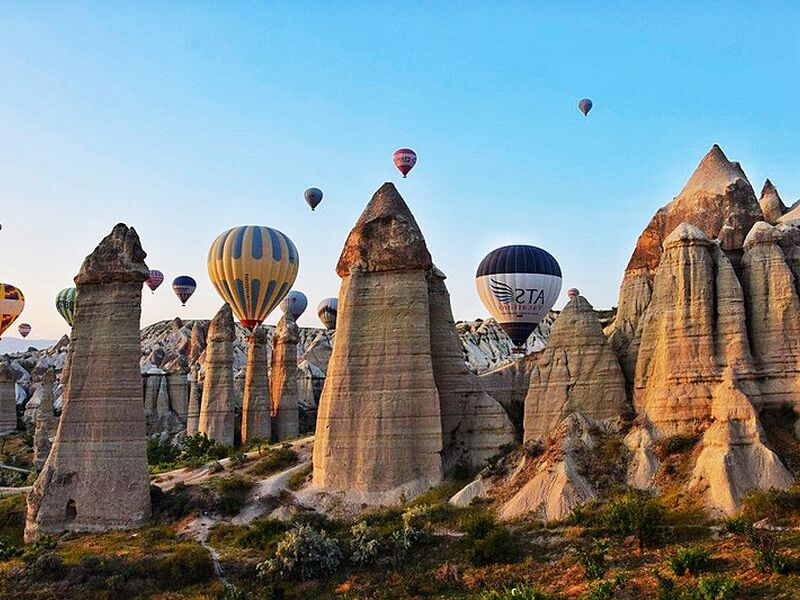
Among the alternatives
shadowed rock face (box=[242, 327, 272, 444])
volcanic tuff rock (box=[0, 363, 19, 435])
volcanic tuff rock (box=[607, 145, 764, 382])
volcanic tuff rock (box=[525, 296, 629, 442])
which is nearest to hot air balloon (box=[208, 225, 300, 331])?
shadowed rock face (box=[242, 327, 272, 444])

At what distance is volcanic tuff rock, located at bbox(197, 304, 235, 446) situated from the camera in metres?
48.5

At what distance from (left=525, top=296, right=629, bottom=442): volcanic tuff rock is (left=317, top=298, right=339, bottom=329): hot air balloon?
79.4 m

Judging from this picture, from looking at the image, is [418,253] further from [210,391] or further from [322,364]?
[322,364]

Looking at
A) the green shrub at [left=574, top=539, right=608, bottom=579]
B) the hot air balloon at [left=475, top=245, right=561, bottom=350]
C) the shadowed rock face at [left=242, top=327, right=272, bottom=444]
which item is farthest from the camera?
the hot air balloon at [left=475, top=245, right=561, bottom=350]

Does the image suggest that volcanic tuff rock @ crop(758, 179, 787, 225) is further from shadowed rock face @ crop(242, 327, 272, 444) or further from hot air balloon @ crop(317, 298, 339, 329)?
hot air balloon @ crop(317, 298, 339, 329)

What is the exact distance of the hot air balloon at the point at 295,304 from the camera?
11006 cm

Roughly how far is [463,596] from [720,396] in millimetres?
10254

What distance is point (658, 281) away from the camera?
90.3 ft

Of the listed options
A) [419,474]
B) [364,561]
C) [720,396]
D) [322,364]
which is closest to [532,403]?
[419,474]

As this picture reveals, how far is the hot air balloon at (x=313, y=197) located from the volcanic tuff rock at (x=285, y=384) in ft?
83.8

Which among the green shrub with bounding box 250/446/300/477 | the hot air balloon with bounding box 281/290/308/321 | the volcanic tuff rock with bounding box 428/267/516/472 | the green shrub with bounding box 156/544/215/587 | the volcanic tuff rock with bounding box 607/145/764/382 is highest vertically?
the hot air balloon with bounding box 281/290/308/321

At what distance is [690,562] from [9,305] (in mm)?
76378

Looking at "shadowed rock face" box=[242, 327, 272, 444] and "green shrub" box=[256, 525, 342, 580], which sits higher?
"shadowed rock face" box=[242, 327, 272, 444]

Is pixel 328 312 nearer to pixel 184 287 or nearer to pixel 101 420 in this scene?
pixel 184 287
